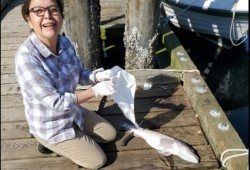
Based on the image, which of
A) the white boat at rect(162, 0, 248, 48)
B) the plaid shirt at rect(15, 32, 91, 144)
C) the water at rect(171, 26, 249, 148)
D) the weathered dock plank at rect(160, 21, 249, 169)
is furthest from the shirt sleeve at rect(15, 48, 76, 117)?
the white boat at rect(162, 0, 248, 48)

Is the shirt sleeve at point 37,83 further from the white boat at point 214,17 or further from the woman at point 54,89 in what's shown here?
the white boat at point 214,17

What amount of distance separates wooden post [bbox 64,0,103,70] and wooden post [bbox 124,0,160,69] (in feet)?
1.42

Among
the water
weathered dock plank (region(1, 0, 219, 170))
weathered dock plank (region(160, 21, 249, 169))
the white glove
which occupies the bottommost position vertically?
the water

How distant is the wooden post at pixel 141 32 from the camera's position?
4.22 m

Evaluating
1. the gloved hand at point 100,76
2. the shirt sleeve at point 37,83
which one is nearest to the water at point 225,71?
the gloved hand at point 100,76

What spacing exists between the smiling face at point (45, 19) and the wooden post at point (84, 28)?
1.34 meters

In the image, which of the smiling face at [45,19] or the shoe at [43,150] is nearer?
the smiling face at [45,19]

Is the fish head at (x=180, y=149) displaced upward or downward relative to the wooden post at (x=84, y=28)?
downward

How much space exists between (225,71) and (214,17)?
51.6 inches

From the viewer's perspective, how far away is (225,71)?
7.89m

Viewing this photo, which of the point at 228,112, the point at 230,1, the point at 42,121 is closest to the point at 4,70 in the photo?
the point at 42,121

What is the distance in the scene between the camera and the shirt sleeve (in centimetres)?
258

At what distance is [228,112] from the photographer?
6402 mm

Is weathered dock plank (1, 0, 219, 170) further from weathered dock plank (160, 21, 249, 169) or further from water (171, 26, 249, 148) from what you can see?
water (171, 26, 249, 148)
